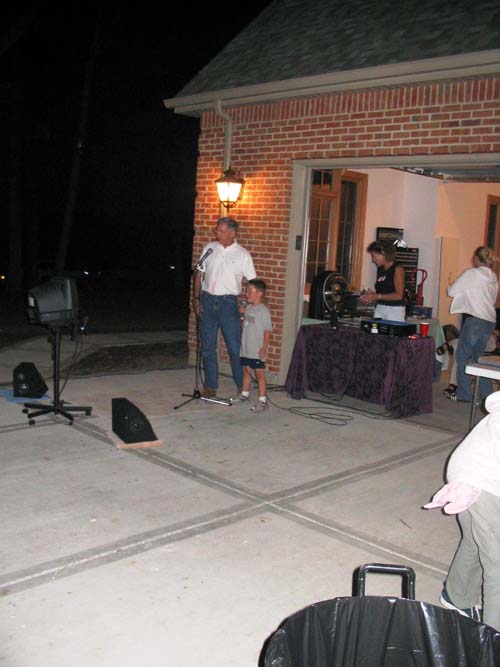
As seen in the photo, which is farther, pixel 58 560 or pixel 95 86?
pixel 95 86

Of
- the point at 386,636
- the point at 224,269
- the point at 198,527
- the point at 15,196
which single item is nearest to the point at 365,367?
the point at 224,269

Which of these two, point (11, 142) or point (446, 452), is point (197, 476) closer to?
point (446, 452)

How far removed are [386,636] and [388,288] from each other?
6355 mm

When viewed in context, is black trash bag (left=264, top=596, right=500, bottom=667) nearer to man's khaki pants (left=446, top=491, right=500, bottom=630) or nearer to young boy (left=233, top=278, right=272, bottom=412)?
man's khaki pants (left=446, top=491, right=500, bottom=630)

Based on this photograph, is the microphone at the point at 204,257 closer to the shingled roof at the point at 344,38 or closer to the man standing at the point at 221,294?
the man standing at the point at 221,294

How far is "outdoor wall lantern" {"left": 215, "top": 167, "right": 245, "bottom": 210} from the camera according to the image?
29.5ft

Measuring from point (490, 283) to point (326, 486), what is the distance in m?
4.06

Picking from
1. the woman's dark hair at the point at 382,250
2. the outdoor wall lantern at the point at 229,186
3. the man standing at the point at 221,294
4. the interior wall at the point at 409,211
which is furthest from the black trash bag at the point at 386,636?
the interior wall at the point at 409,211

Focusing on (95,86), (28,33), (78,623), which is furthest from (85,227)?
(78,623)

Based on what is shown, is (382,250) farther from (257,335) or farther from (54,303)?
(54,303)

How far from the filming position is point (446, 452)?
6391mm

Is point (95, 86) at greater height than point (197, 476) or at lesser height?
greater

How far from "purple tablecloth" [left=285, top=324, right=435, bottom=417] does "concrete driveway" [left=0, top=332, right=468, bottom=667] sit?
34 centimetres

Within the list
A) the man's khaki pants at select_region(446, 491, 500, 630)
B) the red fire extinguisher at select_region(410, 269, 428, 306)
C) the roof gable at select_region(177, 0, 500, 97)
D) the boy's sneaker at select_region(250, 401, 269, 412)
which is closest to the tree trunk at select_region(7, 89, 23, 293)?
the roof gable at select_region(177, 0, 500, 97)
